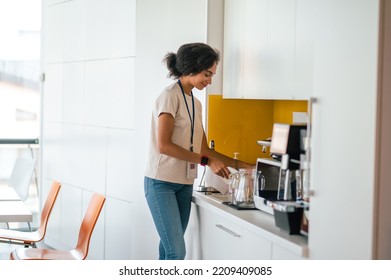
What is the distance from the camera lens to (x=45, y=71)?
6.32 meters

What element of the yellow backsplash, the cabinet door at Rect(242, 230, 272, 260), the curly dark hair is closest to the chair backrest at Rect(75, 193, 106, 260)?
the yellow backsplash

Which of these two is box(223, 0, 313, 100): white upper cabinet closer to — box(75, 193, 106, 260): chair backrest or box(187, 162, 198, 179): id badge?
box(187, 162, 198, 179): id badge

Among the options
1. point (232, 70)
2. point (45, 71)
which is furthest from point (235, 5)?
point (45, 71)

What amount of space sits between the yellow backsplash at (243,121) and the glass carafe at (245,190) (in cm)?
48

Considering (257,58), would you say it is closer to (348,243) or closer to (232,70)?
(232,70)

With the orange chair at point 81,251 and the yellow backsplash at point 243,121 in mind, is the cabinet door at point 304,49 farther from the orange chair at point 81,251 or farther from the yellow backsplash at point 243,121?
the orange chair at point 81,251

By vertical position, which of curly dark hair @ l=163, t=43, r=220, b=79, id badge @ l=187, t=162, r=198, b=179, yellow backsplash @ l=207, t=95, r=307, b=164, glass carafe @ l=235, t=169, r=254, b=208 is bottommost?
glass carafe @ l=235, t=169, r=254, b=208

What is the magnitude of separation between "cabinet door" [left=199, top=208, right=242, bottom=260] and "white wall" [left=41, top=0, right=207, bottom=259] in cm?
60

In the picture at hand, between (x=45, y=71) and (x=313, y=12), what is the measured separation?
3599 millimetres

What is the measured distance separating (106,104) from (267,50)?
1832 millimetres

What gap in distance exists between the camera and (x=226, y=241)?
11.8 feet

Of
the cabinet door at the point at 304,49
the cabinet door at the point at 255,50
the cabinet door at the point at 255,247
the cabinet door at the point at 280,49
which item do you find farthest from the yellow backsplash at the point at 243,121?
the cabinet door at the point at 255,247

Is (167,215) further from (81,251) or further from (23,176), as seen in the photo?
(23,176)

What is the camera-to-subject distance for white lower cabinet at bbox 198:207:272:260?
3211mm
